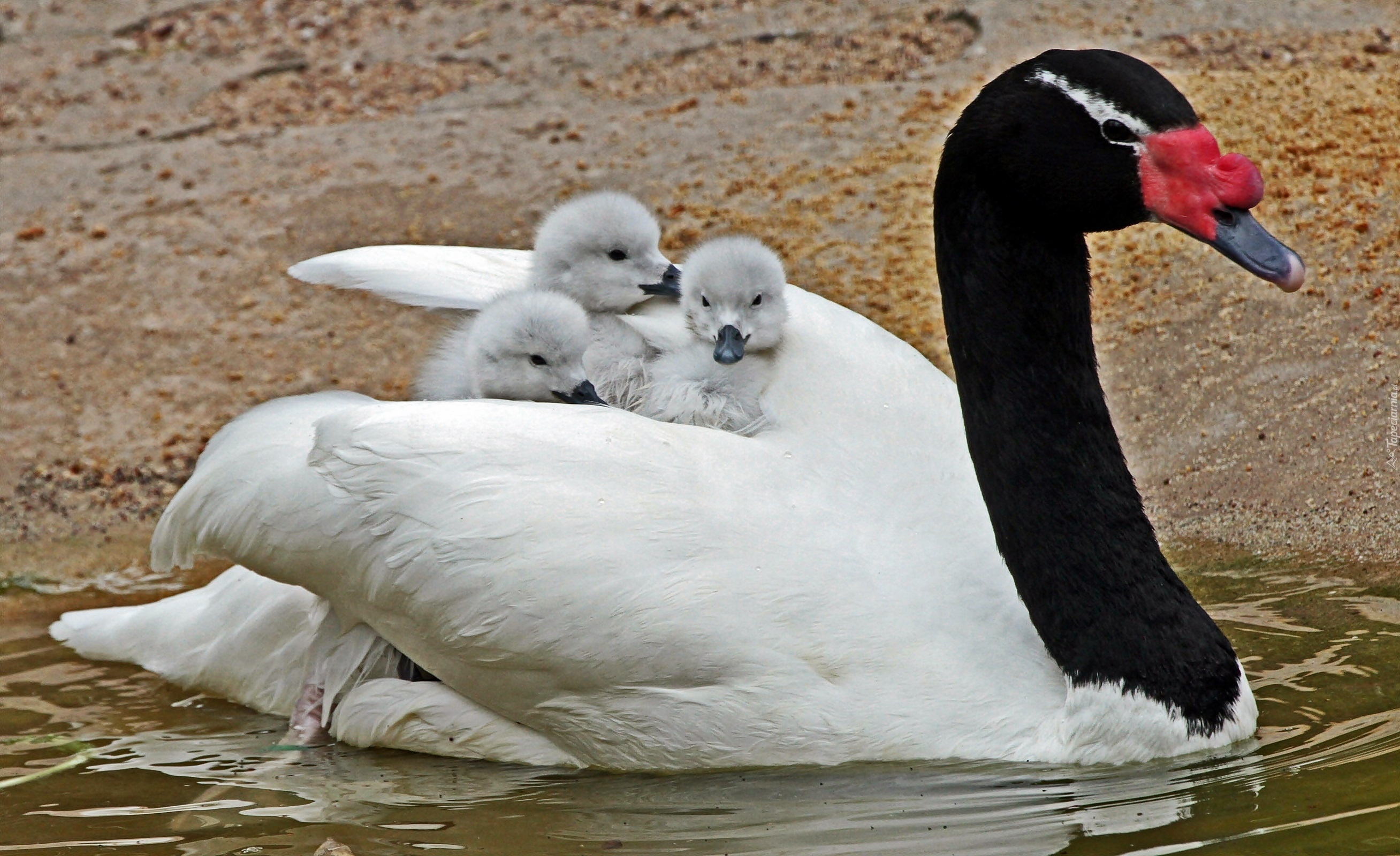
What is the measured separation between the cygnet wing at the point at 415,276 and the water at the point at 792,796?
1109 millimetres

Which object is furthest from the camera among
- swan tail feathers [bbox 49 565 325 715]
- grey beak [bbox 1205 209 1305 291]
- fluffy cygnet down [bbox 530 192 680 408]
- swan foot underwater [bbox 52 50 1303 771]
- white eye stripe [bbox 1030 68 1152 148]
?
fluffy cygnet down [bbox 530 192 680 408]

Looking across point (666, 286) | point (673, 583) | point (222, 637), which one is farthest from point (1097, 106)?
point (222, 637)

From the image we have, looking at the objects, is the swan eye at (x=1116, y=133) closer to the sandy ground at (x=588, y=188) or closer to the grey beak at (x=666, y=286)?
the grey beak at (x=666, y=286)

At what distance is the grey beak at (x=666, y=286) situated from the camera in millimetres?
4348

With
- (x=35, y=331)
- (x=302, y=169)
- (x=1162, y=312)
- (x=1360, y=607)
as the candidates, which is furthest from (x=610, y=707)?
(x=302, y=169)

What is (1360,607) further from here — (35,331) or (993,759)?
(35,331)

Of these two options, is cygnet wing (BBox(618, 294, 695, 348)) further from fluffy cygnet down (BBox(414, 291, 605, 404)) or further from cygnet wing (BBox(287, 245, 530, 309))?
cygnet wing (BBox(287, 245, 530, 309))

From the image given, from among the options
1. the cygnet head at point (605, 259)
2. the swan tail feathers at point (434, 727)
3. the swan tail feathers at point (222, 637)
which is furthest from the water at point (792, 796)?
the cygnet head at point (605, 259)

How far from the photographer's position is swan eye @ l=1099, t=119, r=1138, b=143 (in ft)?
10.2

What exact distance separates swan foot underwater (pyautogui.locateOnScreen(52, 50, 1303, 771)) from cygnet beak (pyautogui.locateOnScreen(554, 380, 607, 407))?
30 centimetres

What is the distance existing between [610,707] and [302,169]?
5.35 meters

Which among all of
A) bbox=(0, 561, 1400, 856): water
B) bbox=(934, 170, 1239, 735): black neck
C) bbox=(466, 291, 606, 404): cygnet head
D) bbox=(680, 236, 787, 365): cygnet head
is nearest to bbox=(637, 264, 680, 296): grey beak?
bbox=(680, 236, 787, 365): cygnet head

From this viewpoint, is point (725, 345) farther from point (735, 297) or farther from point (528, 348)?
point (528, 348)

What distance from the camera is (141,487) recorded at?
565 centimetres
